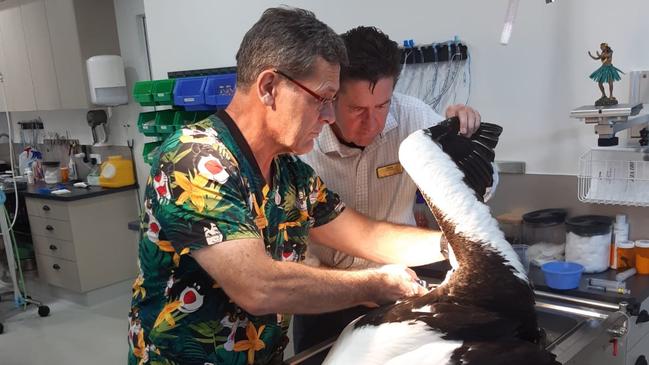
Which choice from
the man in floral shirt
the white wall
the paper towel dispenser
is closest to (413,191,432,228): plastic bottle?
the white wall

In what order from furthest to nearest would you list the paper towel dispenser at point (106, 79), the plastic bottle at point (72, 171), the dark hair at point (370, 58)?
the plastic bottle at point (72, 171) → the paper towel dispenser at point (106, 79) → the dark hair at point (370, 58)

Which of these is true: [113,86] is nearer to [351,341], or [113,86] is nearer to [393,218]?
[393,218]

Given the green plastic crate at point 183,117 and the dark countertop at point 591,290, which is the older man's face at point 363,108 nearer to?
the dark countertop at point 591,290

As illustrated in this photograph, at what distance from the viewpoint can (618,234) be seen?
192 cm

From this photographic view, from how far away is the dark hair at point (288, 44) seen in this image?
114 centimetres

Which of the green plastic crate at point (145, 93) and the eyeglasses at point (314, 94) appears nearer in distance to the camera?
the eyeglasses at point (314, 94)

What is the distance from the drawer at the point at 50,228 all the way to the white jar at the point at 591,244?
11.7 feet

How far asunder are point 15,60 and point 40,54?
431mm

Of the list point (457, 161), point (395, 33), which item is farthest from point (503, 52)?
point (457, 161)

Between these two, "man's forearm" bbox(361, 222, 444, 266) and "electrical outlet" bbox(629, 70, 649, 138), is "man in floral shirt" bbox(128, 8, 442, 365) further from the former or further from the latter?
"electrical outlet" bbox(629, 70, 649, 138)

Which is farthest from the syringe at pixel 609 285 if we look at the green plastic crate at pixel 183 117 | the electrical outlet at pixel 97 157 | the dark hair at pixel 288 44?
the electrical outlet at pixel 97 157

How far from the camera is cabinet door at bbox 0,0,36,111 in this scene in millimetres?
4707

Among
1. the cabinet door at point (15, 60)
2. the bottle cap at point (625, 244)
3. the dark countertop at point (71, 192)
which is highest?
the cabinet door at point (15, 60)

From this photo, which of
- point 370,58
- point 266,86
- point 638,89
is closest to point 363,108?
point 370,58
